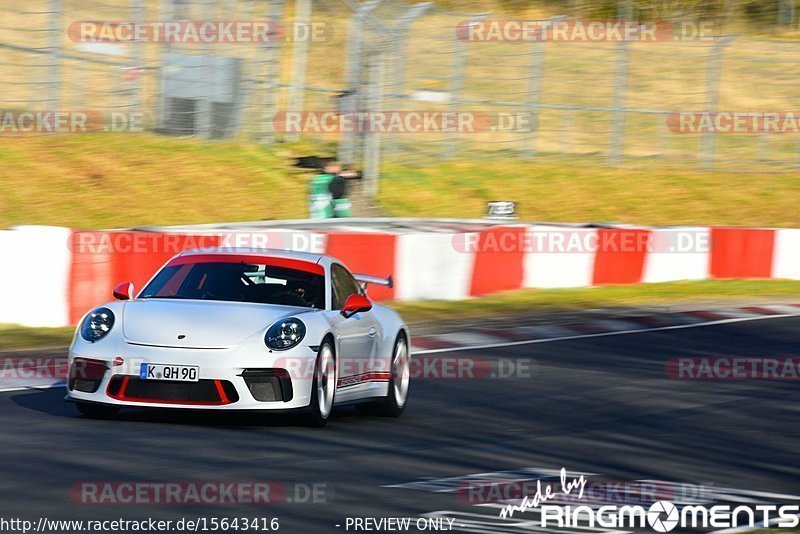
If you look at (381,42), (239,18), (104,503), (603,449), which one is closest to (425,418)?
(603,449)

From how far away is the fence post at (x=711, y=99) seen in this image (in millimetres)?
28969

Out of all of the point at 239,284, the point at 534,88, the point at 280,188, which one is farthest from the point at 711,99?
the point at 239,284

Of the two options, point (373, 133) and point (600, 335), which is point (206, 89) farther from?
A: point (600, 335)

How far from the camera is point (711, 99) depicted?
3009 cm

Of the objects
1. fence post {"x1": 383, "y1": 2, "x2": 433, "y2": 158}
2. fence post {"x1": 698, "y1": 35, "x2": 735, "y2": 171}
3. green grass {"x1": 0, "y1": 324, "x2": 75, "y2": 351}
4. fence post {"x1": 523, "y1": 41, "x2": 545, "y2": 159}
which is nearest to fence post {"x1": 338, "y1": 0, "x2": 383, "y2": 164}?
fence post {"x1": 383, "y1": 2, "x2": 433, "y2": 158}

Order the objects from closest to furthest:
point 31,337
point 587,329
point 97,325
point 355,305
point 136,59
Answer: point 97,325
point 355,305
point 31,337
point 587,329
point 136,59

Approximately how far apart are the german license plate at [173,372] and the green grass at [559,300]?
512 cm

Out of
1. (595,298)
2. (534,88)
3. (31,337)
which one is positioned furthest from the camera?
(534,88)

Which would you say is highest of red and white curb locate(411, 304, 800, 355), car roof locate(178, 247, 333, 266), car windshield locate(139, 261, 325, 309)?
car roof locate(178, 247, 333, 266)

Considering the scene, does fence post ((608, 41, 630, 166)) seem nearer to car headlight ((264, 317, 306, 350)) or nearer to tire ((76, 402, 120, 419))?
car headlight ((264, 317, 306, 350))

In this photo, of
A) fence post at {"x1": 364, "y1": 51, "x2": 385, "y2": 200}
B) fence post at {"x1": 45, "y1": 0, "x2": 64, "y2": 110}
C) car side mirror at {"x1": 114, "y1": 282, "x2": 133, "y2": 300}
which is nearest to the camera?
car side mirror at {"x1": 114, "y1": 282, "x2": 133, "y2": 300}

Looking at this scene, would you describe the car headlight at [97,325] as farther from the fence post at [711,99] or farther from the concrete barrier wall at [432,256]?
the fence post at [711,99]

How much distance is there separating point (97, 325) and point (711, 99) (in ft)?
77.5

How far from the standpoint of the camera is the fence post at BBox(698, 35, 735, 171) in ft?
95.0
